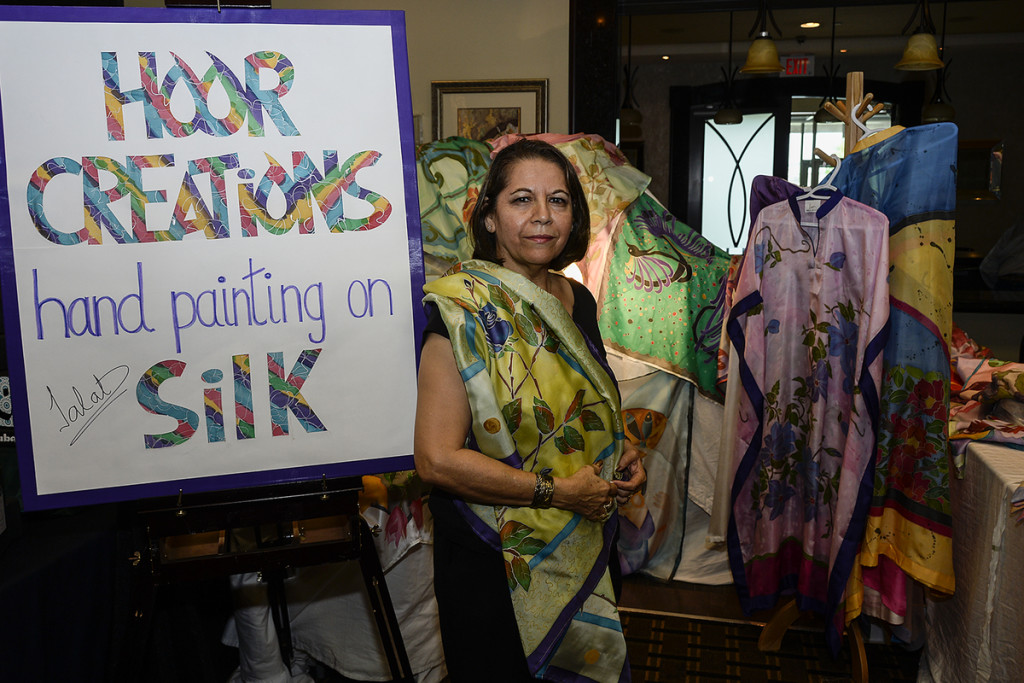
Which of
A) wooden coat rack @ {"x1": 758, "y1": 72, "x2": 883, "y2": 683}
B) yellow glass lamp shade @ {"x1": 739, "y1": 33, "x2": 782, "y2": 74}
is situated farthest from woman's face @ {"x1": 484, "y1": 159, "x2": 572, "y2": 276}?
yellow glass lamp shade @ {"x1": 739, "y1": 33, "x2": 782, "y2": 74}

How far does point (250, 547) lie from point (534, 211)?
32.3 inches

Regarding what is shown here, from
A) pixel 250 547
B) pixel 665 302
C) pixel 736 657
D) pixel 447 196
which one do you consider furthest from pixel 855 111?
pixel 250 547

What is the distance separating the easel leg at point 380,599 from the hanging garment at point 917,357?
1.22 meters

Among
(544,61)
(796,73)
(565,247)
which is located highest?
(796,73)

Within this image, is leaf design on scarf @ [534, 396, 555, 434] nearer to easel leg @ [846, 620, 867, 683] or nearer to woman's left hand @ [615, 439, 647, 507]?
woman's left hand @ [615, 439, 647, 507]

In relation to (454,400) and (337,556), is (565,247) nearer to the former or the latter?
(454,400)

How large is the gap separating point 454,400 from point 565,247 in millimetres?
381

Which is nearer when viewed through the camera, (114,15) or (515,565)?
(515,565)

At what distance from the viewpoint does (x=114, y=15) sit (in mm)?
1292

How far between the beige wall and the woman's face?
1825mm

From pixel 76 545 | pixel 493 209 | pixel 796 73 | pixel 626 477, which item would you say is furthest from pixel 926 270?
pixel 796 73

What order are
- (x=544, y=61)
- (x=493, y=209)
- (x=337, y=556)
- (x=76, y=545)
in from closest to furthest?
(x=493, y=209) → (x=337, y=556) → (x=76, y=545) → (x=544, y=61)

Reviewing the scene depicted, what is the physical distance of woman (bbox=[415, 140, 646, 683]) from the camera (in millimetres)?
1113

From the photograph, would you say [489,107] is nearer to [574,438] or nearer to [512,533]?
[574,438]
